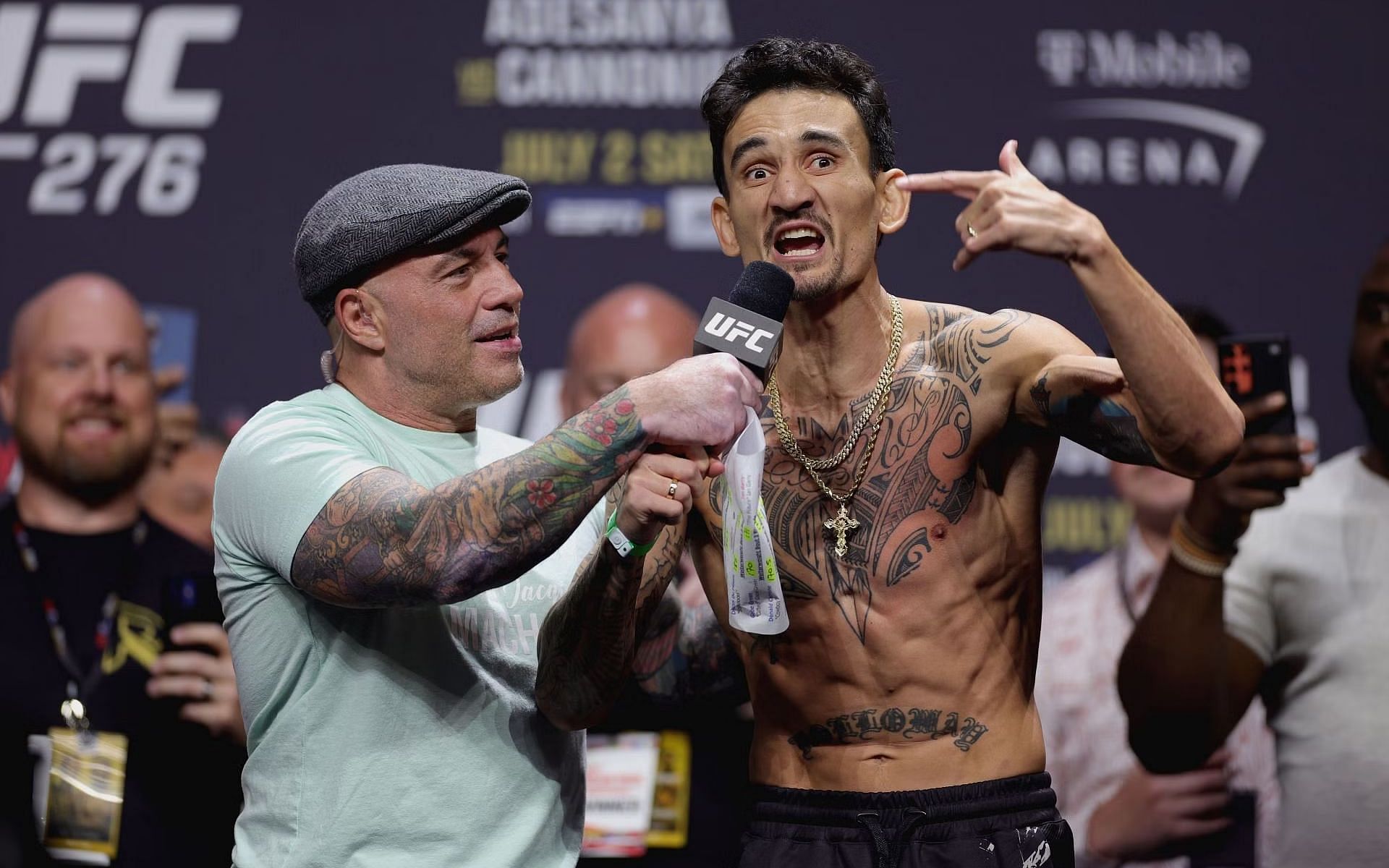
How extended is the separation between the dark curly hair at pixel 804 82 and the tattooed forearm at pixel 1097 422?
0.49 meters

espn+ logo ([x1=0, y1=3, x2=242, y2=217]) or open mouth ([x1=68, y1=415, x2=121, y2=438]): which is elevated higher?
espn+ logo ([x1=0, y1=3, x2=242, y2=217])

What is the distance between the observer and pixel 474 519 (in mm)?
1700

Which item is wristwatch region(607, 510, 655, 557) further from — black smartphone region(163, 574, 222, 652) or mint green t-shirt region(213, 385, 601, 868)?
black smartphone region(163, 574, 222, 652)

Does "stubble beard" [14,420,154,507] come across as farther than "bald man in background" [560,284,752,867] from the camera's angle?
Yes

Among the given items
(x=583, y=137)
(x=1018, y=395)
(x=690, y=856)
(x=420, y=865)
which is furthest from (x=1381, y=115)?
(x=420, y=865)

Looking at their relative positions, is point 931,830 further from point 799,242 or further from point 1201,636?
point 1201,636

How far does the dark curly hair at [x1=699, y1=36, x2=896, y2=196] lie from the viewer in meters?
2.21

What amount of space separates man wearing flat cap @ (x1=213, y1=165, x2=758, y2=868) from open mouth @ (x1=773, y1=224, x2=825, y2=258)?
396 millimetres

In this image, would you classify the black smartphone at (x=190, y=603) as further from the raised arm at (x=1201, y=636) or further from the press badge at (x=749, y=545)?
the raised arm at (x=1201, y=636)

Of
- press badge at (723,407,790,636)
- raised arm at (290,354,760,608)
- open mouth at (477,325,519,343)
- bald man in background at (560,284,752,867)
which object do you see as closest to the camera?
raised arm at (290,354,760,608)

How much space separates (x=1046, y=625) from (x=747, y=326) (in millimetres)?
2278

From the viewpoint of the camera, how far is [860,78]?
2227mm

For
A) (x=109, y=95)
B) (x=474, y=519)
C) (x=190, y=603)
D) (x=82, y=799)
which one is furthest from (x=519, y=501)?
(x=109, y=95)

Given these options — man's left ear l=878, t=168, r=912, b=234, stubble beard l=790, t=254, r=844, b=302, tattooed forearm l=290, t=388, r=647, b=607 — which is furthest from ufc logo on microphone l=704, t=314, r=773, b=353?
man's left ear l=878, t=168, r=912, b=234
